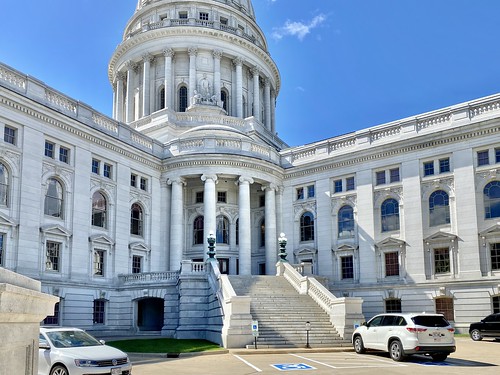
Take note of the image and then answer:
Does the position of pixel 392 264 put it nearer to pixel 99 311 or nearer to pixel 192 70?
pixel 99 311

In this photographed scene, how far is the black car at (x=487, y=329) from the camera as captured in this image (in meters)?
30.9

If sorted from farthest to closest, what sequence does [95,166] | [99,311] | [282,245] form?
[282,245] < [95,166] < [99,311]

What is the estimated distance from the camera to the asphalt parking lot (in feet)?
60.0

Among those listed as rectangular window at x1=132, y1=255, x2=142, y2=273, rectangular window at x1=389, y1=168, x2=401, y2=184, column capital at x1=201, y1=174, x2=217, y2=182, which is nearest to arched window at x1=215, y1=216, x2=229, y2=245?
column capital at x1=201, y1=174, x2=217, y2=182

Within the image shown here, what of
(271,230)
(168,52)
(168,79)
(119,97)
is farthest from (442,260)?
(119,97)

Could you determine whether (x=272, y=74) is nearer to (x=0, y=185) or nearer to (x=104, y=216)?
(x=104, y=216)

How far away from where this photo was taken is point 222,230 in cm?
4981

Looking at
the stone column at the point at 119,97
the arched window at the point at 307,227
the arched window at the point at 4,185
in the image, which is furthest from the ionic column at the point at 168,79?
the arched window at the point at 4,185

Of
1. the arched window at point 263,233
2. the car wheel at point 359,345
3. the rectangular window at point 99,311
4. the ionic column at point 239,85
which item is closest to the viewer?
the car wheel at point 359,345

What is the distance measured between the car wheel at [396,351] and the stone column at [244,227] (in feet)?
78.7

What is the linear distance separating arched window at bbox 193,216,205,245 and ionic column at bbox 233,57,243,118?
18.6m

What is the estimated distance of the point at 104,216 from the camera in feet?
136

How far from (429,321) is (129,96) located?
52958 mm

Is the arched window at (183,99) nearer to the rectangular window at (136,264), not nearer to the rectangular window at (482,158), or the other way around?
the rectangular window at (136,264)
